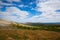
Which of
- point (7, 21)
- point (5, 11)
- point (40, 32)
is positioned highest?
point (5, 11)

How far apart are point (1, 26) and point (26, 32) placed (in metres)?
0.55

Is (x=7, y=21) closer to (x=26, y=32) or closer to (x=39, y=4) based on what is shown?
(x=26, y=32)

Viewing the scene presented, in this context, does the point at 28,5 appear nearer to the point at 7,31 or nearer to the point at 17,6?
the point at 17,6

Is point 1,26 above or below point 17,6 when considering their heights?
below

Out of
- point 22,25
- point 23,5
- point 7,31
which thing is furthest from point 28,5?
point 7,31

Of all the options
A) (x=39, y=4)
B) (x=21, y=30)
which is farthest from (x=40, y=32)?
(x=39, y=4)

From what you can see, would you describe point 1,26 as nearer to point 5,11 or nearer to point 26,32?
point 5,11

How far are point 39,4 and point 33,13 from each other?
230 millimetres

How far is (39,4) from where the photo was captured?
3066 mm

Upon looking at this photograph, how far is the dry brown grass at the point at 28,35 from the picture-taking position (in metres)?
2.93

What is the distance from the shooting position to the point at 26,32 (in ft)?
9.86

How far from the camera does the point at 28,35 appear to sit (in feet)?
9.75

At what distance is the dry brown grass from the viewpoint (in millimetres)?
2930

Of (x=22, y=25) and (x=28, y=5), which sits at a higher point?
(x=28, y=5)
